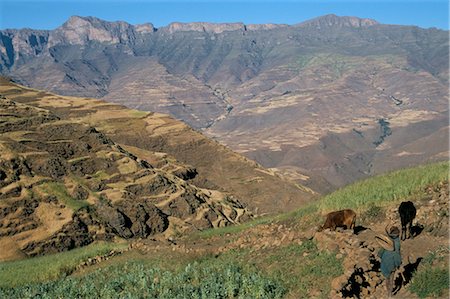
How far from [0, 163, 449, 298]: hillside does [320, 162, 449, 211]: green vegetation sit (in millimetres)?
37

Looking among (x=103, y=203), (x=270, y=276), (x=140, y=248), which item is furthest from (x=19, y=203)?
(x=270, y=276)

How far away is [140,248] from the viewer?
22719mm

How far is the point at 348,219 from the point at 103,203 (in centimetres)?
3459

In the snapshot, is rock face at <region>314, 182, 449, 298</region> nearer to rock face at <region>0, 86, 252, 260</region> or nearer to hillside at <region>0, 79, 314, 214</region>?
rock face at <region>0, 86, 252, 260</region>

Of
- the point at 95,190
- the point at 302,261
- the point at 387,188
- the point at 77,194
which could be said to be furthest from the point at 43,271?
the point at 95,190

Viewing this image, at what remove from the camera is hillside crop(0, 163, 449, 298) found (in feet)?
42.3

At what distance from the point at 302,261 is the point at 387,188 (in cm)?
569

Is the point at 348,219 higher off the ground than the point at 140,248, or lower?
higher

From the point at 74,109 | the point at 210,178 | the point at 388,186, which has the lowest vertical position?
the point at 210,178

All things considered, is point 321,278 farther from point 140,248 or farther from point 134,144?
point 134,144

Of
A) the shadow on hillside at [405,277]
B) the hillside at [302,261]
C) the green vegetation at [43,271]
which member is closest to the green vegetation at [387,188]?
the hillside at [302,261]

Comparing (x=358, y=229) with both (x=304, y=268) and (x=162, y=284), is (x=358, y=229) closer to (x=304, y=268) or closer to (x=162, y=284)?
(x=304, y=268)

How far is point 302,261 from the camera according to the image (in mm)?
15164

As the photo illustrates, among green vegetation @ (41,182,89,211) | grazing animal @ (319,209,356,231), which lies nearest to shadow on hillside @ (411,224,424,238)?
grazing animal @ (319,209,356,231)
